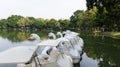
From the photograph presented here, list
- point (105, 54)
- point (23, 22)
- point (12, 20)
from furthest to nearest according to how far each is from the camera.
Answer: point (12, 20)
point (23, 22)
point (105, 54)

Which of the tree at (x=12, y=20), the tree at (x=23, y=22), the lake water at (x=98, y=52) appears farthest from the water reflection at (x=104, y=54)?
the tree at (x=12, y=20)

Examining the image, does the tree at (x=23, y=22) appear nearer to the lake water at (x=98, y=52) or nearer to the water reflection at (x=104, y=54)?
the lake water at (x=98, y=52)

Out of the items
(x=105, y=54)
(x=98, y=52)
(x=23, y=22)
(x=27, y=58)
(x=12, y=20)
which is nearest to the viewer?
(x=27, y=58)

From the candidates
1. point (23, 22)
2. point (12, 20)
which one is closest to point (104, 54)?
point (23, 22)

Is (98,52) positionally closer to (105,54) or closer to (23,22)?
(105,54)

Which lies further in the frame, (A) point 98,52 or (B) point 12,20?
(B) point 12,20

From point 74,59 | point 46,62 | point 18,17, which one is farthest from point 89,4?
point 18,17

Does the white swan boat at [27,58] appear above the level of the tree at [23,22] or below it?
above

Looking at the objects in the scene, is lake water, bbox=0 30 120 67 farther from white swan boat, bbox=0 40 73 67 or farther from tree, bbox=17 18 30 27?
tree, bbox=17 18 30 27

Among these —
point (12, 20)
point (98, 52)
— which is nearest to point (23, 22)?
point (12, 20)

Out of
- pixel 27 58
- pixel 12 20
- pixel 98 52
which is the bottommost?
pixel 12 20

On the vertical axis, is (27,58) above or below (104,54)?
above

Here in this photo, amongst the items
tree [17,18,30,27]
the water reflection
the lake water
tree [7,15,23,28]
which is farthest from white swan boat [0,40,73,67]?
tree [7,15,23,28]

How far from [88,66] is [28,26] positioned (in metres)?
139
